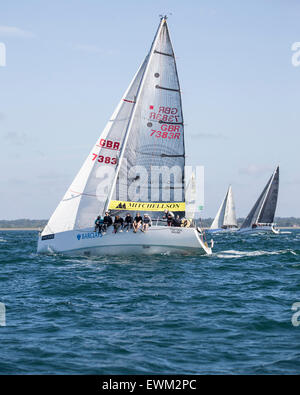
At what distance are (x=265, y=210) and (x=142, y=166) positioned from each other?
206 feet

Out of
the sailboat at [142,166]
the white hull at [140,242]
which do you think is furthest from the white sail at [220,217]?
the white hull at [140,242]

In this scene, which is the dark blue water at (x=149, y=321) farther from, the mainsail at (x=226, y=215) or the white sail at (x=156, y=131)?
the mainsail at (x=226, y=215)

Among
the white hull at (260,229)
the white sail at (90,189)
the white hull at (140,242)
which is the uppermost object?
the white sail at (90,189)

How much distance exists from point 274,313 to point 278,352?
3423mm

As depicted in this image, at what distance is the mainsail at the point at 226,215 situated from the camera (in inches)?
4274

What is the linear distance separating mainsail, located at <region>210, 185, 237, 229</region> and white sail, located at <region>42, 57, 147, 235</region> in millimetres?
81411

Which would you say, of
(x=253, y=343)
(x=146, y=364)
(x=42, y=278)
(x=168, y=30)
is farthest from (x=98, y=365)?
(x=168, y=30)

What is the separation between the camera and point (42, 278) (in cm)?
1961

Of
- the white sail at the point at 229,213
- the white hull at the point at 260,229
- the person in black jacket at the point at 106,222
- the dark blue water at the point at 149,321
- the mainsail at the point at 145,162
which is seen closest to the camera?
the dark blue water at the point at 149,321

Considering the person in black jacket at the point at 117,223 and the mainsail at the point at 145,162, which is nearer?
the person in black jacket at the point at 117,223

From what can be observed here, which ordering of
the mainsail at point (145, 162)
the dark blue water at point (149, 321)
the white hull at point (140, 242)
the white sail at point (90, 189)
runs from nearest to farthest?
the dark blue water at point (149, 321) < the white hull at point (140, 242) < the mainsail at point (145, 162) < the white sail at point (90, 189)

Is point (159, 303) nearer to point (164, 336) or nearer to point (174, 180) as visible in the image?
point (164, 336)

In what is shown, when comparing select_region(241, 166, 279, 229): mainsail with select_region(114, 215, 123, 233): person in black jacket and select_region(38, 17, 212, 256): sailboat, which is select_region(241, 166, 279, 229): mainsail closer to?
select_region(38, 17, 212, 256): sailboat

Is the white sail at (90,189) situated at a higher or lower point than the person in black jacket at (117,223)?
higher
